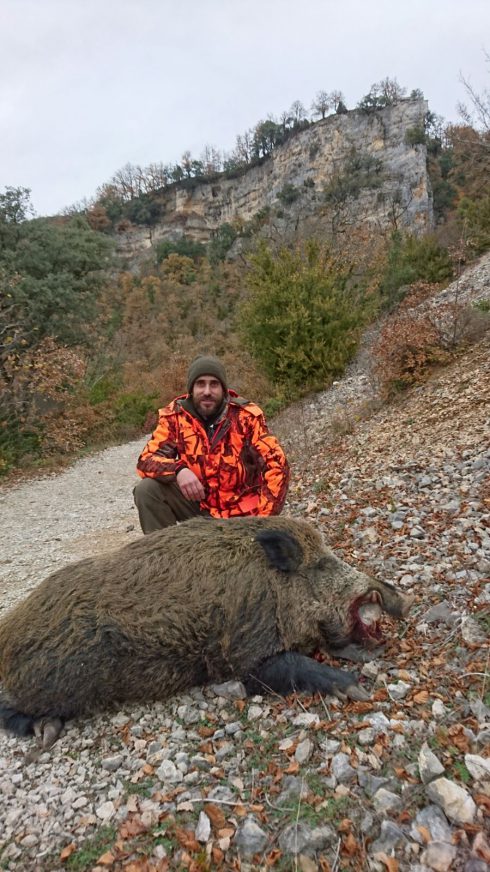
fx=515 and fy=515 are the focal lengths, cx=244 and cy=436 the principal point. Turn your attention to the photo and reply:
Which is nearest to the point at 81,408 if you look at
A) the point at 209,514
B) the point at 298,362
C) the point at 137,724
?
the point at 298,362

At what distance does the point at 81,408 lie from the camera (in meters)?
16.6

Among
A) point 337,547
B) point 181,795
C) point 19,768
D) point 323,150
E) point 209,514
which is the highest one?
point 323,150

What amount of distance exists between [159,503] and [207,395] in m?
0.99

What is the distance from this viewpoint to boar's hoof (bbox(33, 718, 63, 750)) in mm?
2754

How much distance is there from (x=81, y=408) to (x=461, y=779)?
52.4 ft

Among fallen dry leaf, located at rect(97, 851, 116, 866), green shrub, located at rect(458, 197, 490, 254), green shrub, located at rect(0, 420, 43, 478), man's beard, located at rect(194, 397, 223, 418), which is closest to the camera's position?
fallen dry leaf, located at rect(97, 851, 116, 866)

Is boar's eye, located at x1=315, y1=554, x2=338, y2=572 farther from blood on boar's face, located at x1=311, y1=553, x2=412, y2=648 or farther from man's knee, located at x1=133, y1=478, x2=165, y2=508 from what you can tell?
man's knee, located at x1=133, y1=478, x2=165, y2=508

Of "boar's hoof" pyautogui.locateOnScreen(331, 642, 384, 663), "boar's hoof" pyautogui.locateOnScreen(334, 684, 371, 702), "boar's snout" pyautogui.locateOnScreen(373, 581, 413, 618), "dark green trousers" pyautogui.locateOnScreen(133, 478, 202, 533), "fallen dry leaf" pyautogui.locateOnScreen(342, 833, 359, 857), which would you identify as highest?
"dark green trousers" pyautogui.locateOnScreen(133, 478, 202, 533)

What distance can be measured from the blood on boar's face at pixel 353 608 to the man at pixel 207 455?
118cm

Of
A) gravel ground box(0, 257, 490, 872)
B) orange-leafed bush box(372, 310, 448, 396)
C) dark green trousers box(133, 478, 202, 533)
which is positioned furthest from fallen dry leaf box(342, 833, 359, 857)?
orange-leafed bush box(372, 310, 448, 396)

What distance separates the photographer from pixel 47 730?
2.78 m

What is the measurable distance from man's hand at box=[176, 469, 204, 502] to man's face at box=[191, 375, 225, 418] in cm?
61

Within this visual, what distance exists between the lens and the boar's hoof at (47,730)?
2.75m

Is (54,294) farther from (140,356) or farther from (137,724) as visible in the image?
(137,724)
